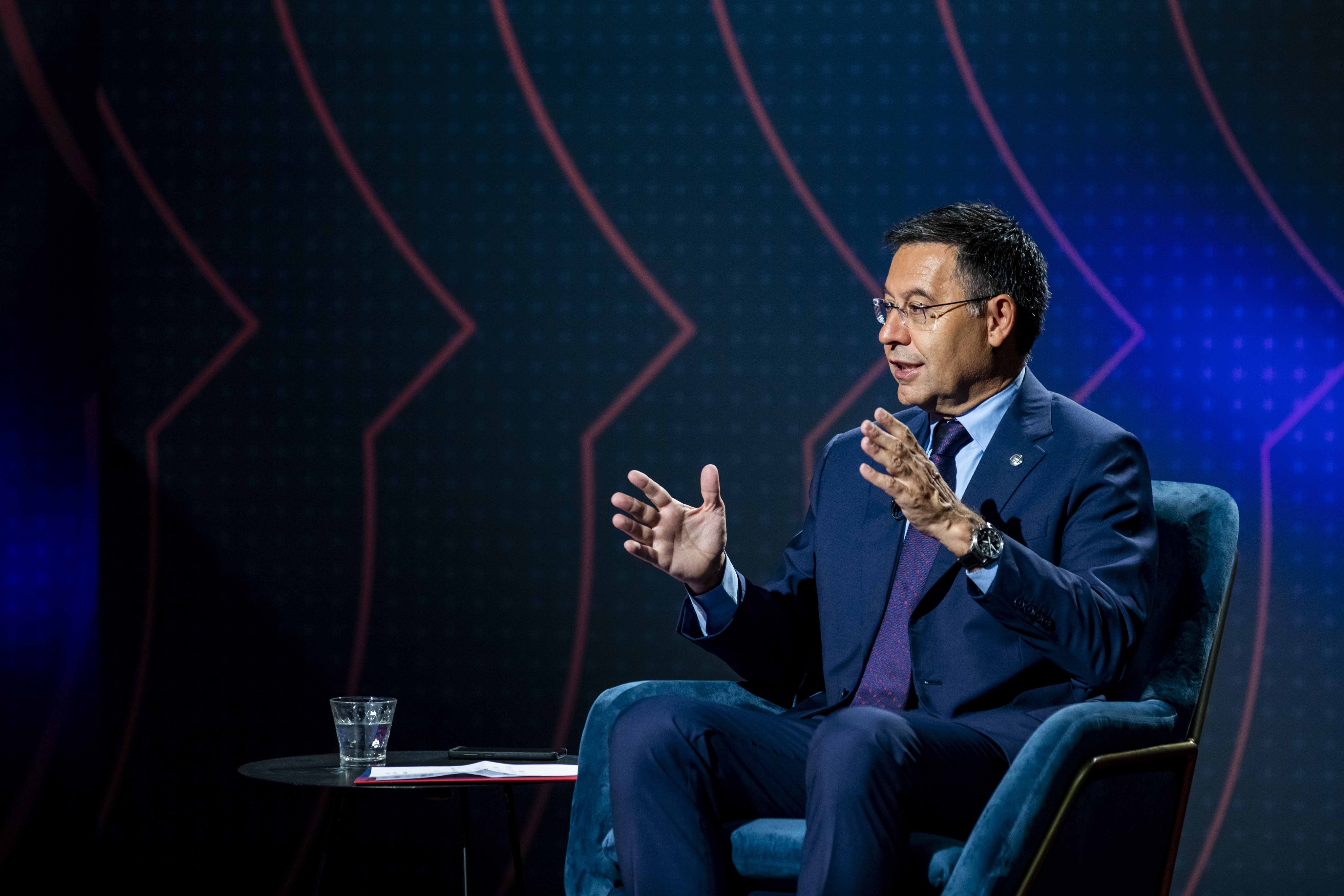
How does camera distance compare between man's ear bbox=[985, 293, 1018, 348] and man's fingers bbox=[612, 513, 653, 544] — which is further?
man's ear bbox=[985, 293, 1018, 348]

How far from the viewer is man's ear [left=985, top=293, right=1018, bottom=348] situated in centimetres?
203

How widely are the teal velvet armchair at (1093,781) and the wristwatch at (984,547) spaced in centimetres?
21

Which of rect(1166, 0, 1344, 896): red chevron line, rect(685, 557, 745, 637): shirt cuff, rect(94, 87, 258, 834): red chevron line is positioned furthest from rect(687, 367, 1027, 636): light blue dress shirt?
rect(94, 87, 258, 834): red chevron line

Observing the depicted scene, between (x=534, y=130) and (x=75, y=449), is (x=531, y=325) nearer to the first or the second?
(x=534, y=130)

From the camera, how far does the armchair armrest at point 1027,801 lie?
4.82 feet

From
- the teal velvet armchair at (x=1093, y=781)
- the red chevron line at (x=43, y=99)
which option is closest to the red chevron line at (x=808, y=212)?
the teal velvet armchair at (x=1093, y=781)

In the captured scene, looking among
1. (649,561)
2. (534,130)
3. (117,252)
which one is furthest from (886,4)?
(117,252)

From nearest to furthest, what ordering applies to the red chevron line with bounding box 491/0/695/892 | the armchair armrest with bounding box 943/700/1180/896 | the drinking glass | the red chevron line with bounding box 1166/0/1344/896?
1. the armchair armrest with bounding box 943/700/1180/896
2. the drinking glass
3. the red chevron line with bounding box 1166/0/1344/896
4. the red chevron line with bounding box 491/0/695/892

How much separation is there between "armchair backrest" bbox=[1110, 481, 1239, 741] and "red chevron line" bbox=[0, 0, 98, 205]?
8.07ft

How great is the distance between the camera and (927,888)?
1.55 metres

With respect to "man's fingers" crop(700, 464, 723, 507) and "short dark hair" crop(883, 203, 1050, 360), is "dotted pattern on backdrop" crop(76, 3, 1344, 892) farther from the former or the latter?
"man's fingers" crop(700, 464, 723, 507)

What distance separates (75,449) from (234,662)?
Result: 61 centimetres

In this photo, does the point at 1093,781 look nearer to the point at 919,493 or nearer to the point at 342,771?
the point at 919,493

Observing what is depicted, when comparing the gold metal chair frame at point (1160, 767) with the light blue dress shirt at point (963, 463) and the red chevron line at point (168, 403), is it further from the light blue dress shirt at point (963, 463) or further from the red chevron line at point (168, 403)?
the red chevron line at point (168, 403)
